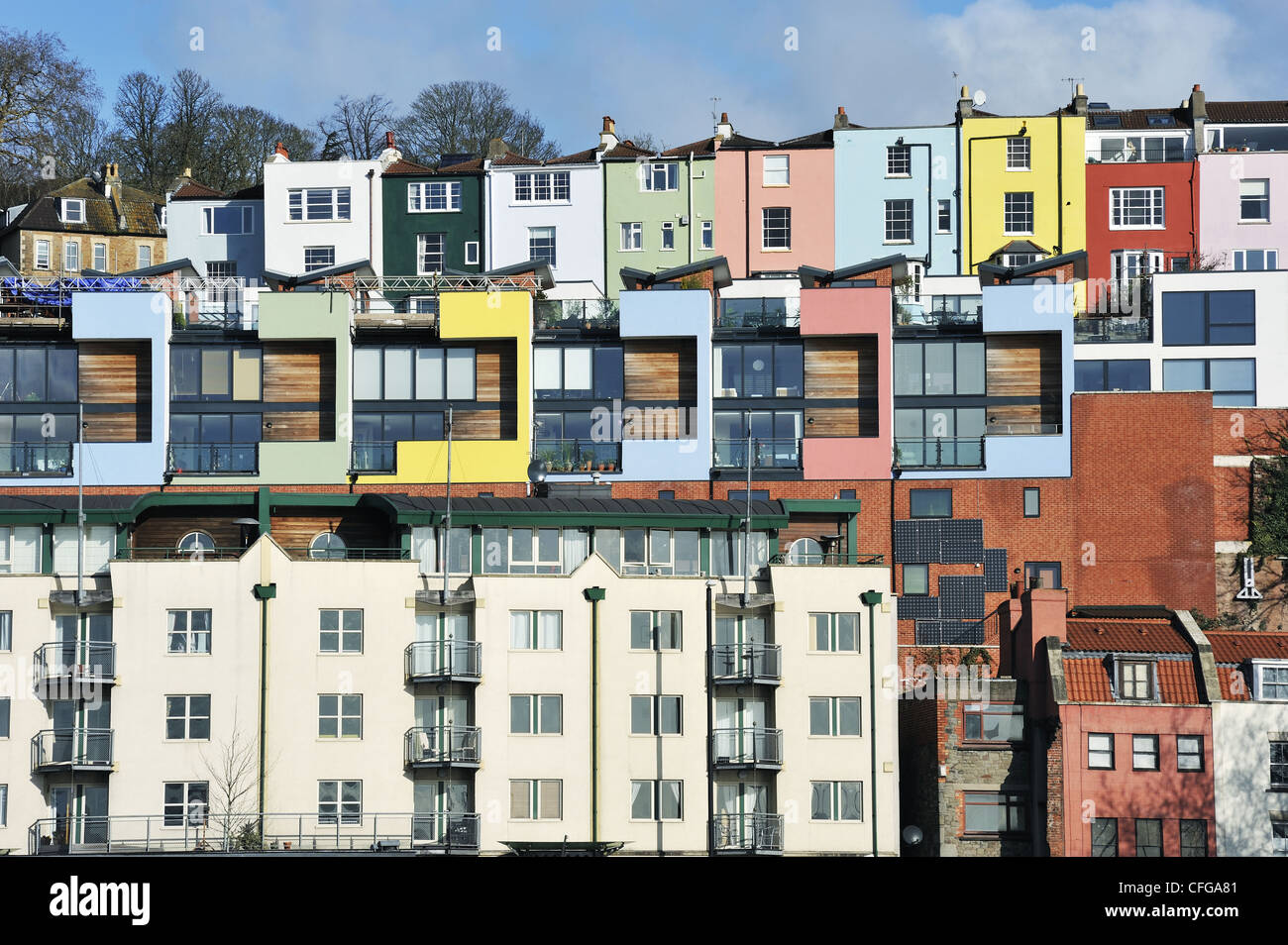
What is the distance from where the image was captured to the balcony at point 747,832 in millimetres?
50688

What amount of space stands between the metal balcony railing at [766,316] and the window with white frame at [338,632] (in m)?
22.7

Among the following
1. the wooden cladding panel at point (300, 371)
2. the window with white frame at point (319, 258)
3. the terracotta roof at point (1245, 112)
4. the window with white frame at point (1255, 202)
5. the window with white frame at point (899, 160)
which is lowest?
the wooden cladding panel at point (300, 371)

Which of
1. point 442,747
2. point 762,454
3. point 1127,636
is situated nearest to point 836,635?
point 1127,636

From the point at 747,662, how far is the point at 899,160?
1382 inches

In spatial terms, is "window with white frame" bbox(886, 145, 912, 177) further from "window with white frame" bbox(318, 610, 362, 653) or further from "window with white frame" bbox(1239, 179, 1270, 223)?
"window with white frame" bbox(318, 610, 362, 653)

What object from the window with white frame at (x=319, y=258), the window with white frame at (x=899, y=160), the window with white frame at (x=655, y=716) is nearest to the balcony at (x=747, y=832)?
the window with white frame at (x=655, y=716)

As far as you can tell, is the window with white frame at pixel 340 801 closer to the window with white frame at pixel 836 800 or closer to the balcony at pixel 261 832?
the balcony at pixel 261 832

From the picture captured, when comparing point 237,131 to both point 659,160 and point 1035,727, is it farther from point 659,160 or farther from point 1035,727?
point 1035,727

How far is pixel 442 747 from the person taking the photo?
50.8 m

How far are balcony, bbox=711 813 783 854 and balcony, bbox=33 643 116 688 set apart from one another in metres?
17.3

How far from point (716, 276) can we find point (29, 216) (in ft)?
138
